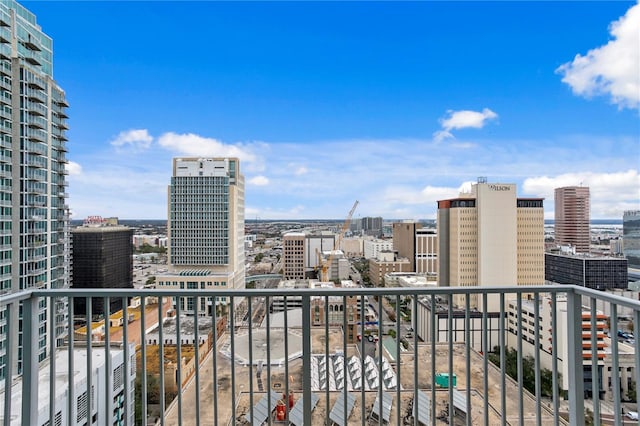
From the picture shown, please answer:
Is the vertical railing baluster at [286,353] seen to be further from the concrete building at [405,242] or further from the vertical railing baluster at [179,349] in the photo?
the concrete building at [405,242]

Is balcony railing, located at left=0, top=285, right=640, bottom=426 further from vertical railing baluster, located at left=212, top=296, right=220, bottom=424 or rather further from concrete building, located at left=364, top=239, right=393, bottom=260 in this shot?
concrete building, located at left=364, top=239, right=393, bottom=260

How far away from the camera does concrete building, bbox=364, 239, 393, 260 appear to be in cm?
1656

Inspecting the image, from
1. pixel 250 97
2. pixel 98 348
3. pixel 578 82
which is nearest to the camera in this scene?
pixel 98 348

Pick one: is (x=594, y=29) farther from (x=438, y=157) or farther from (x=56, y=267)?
(x=56, y=267)

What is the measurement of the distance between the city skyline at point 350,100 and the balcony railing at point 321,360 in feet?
11.1

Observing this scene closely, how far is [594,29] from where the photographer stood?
679 centimetres

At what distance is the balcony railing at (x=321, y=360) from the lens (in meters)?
1.36

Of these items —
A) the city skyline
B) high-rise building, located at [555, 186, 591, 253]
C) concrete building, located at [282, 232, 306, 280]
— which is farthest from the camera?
concrete building, located at [282, 232, 306, 280]

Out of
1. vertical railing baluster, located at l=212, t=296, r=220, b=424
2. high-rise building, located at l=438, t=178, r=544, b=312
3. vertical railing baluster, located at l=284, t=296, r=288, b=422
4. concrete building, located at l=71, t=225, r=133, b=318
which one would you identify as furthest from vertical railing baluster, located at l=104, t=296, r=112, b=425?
high-rise building, located at l=438, t=178, r=544, b=312

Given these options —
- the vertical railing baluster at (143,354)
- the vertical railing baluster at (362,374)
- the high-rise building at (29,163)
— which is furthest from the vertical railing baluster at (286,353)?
the high-rise building at (29,163)

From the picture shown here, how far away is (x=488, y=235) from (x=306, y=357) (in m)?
8.97

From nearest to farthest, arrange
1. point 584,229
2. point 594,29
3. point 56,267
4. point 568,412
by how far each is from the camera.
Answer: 1. point 568,412
2. point 56,267
3. point 584,229
4. point 594,29

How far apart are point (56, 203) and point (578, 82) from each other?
10486 millimetres

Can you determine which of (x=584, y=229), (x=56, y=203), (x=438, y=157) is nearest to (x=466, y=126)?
(x=438, y=157)
